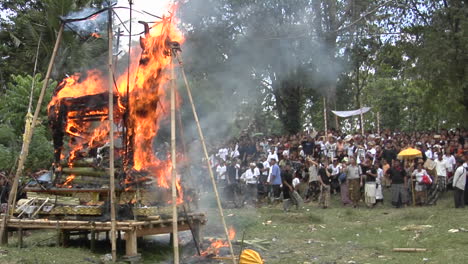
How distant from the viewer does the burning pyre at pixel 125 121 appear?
33.9ft

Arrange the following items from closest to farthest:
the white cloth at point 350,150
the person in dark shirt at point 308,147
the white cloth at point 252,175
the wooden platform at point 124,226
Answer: the wooden platform at point 124,226 < the white cloth at point 350,150 < the white cloth at point 252,175 < the person in dark shirt at point 308,147

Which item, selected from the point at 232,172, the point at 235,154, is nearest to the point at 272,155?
the point at 232,172

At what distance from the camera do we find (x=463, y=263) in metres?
8.88

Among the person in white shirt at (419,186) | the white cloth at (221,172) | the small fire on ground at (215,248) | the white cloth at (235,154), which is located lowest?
the small fire on ground at (215,248)

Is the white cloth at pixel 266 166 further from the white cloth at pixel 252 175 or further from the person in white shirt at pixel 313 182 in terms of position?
the person in white shirt at pixel 313 182

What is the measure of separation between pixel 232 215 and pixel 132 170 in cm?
679

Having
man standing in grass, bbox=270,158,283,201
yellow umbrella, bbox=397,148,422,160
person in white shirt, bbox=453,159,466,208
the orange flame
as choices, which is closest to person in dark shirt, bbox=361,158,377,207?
yellow umbrella, bbox=397,148,422,160

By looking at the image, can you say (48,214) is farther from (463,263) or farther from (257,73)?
(257,73)

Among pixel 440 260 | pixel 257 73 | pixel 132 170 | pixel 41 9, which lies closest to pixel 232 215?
pixel 257 73

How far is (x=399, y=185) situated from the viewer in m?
17.5

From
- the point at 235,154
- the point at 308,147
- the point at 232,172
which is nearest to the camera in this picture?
the point at 232,172

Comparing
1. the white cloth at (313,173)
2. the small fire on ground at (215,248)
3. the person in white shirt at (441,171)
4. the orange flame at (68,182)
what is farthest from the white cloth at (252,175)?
the orange flame at (68,182)

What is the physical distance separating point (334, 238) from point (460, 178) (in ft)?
18.5

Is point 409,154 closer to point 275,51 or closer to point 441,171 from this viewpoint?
point 441,171
